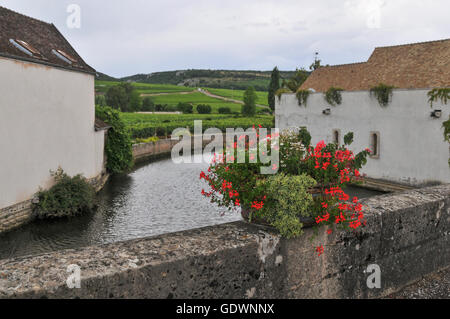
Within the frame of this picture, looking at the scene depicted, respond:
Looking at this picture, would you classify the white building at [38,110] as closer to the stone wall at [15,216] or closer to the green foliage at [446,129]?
the stone wall at [15,216]

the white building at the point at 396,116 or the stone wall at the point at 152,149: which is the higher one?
the white building at the point at 396,116

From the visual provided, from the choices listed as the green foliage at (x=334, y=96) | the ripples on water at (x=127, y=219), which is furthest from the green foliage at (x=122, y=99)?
the green foliage at (x=334, y=96)

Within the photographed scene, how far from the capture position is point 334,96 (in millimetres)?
24891

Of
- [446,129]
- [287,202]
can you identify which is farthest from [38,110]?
[446,129]

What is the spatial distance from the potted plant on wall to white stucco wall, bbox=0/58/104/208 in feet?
41.2

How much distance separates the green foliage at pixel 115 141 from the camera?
85.9 ft

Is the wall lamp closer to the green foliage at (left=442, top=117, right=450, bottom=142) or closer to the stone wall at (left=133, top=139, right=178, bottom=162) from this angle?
the green foliage at (left=442, top=117, right=450, bottom=142)

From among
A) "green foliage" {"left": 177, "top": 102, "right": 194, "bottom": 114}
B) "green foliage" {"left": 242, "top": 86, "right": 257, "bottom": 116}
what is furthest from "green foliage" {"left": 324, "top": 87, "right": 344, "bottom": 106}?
"green foliage" {"left": 177, "top": 102, "right": 194, "bottom": 114}

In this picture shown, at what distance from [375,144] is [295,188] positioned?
20952mm

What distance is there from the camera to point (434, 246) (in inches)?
199

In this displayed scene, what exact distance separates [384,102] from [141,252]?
69.9 ft

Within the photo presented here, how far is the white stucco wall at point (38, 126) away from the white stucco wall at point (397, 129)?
13.7m
